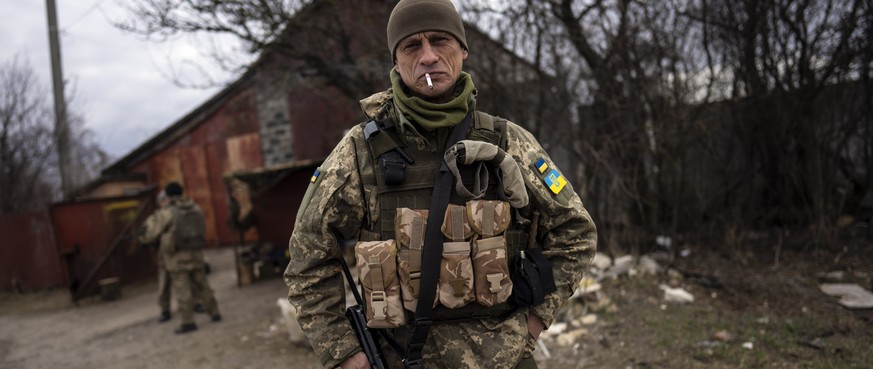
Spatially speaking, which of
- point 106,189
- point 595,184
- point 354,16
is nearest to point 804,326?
point 595,184

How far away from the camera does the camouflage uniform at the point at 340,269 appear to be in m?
1.63

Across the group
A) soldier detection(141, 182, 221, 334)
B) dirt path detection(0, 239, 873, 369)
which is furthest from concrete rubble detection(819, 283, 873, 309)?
soldier detection(141, 182, 221, 334)

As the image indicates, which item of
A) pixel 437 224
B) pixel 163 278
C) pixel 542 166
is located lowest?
pixel 163 278

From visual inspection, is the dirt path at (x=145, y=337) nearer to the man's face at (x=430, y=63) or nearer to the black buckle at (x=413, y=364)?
the black buckle at (x=413, y=364)

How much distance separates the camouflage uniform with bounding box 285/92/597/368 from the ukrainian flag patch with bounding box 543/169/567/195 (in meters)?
0.02

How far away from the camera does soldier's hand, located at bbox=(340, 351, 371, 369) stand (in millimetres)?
1619

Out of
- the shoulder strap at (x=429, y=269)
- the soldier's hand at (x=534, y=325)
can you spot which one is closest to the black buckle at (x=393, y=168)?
the shoulder strap at (x=429, y=269)

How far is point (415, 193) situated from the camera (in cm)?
165

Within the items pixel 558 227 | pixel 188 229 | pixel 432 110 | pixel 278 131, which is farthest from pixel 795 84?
pixel 278 131

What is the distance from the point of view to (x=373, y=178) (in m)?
1.70

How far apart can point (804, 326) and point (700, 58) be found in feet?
11.8

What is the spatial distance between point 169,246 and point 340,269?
5.09m

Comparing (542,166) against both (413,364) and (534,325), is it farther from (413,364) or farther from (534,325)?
(413,364)

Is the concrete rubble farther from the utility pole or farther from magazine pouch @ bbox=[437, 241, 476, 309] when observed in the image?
the utility pole
